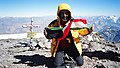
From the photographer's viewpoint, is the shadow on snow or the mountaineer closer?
the mountaineer

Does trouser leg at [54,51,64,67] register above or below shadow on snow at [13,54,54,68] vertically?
above

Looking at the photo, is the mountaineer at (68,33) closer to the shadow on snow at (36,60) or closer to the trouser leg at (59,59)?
the trouser leg at (59,59)

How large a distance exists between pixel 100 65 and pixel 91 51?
2.51m

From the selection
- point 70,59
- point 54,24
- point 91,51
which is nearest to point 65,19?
point 54,24

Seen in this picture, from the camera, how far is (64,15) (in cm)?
820

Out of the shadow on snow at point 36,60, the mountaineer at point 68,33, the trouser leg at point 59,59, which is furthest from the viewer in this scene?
the shadow on snow at point 36,60

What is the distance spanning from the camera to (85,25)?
8234 millimetres

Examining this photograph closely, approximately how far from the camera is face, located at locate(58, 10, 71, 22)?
26.9 feet

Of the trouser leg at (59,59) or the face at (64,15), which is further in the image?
the face at (64,15)

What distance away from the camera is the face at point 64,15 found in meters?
8.20

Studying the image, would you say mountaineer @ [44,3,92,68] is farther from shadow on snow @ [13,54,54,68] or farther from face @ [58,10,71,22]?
shadow on snow @ [13,54,54,68]

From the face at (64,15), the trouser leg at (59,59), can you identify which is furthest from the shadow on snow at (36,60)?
the face at (64,15)

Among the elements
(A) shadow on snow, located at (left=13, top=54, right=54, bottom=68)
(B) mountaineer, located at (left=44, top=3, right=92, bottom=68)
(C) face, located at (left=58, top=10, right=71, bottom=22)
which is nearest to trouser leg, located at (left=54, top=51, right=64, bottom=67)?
(B) mountaineer, located at (left=44, top=3, right=92, bottom=68)

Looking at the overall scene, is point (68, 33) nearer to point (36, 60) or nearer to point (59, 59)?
point (59, 59)
